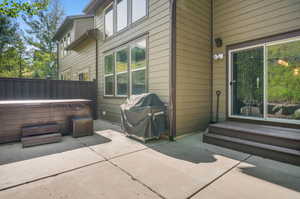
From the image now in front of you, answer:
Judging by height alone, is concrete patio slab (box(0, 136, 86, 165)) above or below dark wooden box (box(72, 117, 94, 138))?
below

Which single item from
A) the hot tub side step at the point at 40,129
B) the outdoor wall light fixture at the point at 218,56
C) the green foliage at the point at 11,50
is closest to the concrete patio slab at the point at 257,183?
the outdoor wall light fixture at the point at 218,56

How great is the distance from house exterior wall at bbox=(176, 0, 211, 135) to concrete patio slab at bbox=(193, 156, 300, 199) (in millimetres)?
1879

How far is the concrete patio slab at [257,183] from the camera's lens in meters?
1.72

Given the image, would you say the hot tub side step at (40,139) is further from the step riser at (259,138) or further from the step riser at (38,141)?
the step riser at (259,138)

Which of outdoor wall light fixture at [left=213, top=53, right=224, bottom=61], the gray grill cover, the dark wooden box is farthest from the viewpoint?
outdoor wall light fixture at [left=213, top=53, right=224, bottom=61]

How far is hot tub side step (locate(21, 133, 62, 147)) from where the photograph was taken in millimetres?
3291

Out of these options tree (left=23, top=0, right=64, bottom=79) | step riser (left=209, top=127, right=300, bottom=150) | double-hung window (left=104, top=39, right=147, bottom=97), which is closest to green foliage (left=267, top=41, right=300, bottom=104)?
step riser (left=209, top=127, right=300, bottom=150)

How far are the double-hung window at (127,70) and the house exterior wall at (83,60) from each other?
134 cm

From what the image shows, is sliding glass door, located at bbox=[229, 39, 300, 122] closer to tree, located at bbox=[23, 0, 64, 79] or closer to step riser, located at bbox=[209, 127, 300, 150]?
step riser, located at bbox=[209, 127, 300, 150]

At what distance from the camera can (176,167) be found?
2369 mm

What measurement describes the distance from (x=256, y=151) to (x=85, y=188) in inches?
114

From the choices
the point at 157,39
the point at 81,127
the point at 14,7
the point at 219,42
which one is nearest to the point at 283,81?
the point at 219,42

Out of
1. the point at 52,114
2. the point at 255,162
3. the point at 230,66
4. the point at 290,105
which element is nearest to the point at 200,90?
the point at 230,66

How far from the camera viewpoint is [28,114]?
3.69 meters
